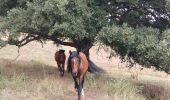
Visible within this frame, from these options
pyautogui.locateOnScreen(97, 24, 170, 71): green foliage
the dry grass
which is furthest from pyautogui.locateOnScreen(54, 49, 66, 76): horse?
pyautogui.locateOnScreen(97, 24, 170, 71): green foliage

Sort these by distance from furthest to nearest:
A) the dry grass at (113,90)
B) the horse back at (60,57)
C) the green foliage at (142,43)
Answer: the horse back at (60,57) → the green foliage at (142,43) → the dry grass at (113,90)

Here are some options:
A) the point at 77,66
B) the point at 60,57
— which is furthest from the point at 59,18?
the point at 60,57

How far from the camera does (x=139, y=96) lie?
613 inches

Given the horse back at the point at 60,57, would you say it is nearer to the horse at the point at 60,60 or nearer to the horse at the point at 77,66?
the horse at the point at 60,60

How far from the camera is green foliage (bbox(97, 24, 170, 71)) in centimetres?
1519

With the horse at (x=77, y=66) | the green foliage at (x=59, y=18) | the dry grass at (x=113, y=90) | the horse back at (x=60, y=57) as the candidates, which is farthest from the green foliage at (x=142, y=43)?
the horse back at (x=60, y=57)

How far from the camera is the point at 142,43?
15477 millimetres

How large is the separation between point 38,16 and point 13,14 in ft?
4.88

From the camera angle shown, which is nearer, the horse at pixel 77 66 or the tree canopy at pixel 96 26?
the horse at pixel 77 66

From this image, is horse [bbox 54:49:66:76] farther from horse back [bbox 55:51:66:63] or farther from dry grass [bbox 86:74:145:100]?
dry grass [bbox 86:74:145:100]

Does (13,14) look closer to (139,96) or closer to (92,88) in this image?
(92,88)

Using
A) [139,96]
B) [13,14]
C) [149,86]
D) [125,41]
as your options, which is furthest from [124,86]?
[13,14]

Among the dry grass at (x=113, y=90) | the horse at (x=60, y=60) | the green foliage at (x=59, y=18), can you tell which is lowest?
Result: the dry grass at (x=113, y=90)

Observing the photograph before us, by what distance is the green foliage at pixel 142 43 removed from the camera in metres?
15.2
